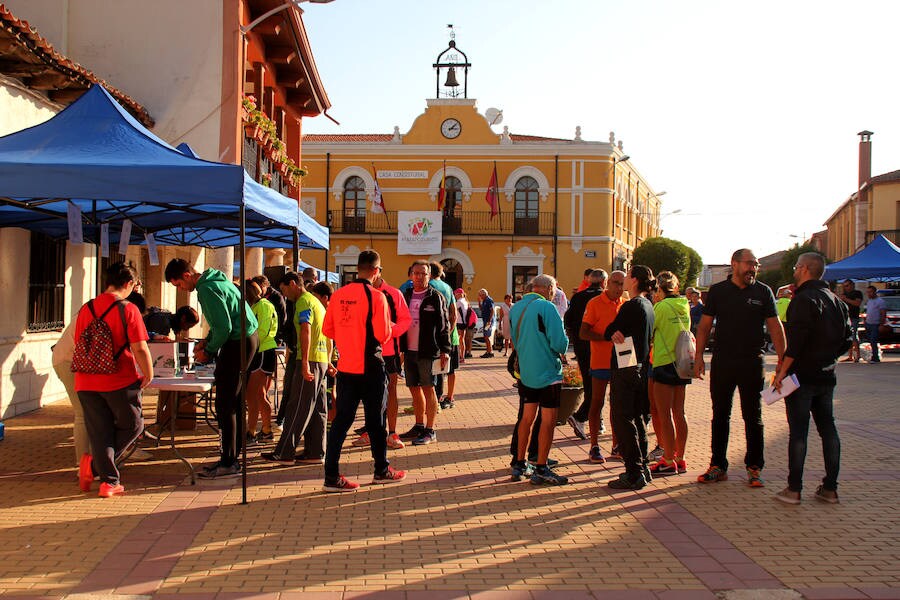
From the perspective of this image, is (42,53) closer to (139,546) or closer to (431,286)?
(431,286)

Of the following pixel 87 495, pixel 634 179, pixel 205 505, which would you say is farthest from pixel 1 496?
pixel 634 179

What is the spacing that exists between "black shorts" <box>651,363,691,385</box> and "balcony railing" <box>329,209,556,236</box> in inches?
1338

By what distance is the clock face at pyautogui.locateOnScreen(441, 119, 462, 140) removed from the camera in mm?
41625

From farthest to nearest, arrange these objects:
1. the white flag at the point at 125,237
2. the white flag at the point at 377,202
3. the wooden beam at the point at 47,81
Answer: the white flag at the point at 377,202, the wooden beam at the point at 47,81, the white flag at the point at 125,237

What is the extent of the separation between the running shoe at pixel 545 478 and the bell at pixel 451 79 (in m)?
37.0

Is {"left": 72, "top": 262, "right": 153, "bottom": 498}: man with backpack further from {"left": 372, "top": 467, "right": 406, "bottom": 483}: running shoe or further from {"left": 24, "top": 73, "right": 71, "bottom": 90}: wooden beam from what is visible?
{"left": 24, "top": 73, "right": 71, "bottom": 90}: wooden beam

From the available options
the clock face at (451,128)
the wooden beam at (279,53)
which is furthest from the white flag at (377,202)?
the wooden beam at (279,53)

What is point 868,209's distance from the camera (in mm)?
52094

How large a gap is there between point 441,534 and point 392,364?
3.72 metres

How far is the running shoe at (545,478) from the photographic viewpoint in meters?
7.39

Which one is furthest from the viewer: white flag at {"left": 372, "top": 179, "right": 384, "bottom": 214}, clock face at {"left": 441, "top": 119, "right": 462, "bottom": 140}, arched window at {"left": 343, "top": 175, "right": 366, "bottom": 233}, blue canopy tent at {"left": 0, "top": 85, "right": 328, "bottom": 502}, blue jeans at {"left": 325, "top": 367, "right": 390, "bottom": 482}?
arched window at {"left": 343, "top": 175, "right": 366, "bottom": 233}

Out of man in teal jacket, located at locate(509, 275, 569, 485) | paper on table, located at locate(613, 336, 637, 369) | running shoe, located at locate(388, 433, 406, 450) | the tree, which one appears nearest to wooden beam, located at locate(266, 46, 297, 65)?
running shoe, located at locate(388, 433, 406, 450)

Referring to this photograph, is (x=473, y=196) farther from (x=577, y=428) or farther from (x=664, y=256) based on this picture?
(x=577, y=428)

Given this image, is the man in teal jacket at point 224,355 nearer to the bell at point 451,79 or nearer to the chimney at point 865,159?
the bell at point 451,79
